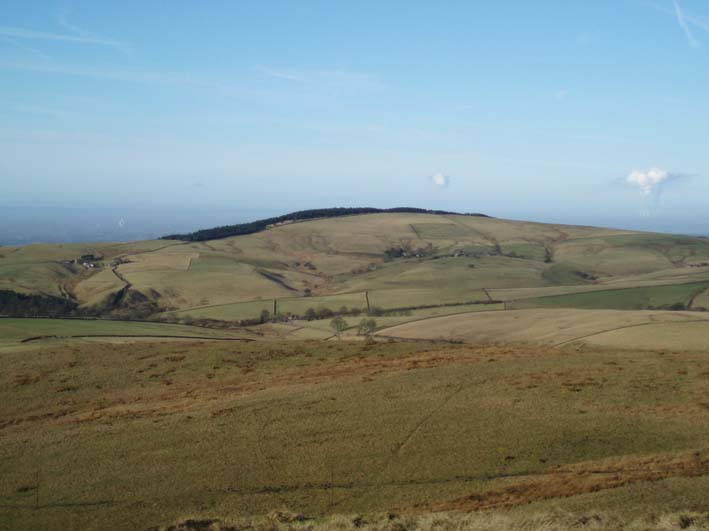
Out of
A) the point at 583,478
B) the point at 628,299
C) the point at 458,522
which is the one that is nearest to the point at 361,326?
the point at 628,299

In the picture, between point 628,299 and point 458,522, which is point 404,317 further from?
point 458,522

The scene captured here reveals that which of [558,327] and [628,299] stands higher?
[558,327]

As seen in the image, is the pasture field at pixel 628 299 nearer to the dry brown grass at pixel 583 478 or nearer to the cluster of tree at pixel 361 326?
the cluster of tree at pixel 361 326

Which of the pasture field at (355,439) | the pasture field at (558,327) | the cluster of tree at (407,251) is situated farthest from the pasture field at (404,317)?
the cluster of tree at (407,251)

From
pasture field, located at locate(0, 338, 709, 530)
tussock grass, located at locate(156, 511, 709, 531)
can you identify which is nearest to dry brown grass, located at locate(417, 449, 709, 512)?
pasture field, located at locate(0, 338, 709, 530)

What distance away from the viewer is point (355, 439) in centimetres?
2283

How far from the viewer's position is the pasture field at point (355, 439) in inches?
699

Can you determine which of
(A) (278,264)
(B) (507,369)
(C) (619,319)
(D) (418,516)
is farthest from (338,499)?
(A) (278,264)

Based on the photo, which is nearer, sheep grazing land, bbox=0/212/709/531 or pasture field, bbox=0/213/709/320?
sheep grazing land, bbox=0/212/709/531

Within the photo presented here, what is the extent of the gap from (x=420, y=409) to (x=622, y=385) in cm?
904

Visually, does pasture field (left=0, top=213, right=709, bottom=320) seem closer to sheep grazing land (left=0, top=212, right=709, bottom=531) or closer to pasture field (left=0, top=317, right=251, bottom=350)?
pasture field (left=0, top=317, right=251, bottom=350)

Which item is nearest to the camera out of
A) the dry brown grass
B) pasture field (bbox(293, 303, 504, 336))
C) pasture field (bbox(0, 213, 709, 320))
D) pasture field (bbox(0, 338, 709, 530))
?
the dry brown grass

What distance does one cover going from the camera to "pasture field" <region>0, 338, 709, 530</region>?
58.2 ft

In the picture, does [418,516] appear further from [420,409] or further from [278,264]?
[278,264]
